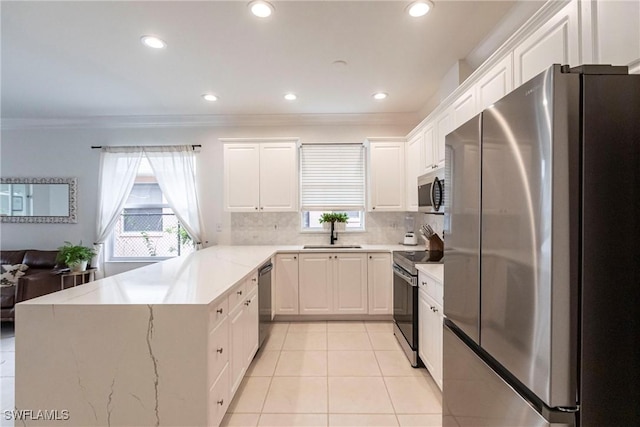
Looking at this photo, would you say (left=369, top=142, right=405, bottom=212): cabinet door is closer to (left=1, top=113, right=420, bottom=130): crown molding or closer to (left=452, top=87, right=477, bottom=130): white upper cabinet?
(left=1, top=113, right=420, bottom=130): crown molding

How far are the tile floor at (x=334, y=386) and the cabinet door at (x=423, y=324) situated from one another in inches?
8.1

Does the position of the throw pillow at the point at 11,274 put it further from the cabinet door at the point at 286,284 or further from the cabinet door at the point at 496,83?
the cabinet door at the point at 496,83

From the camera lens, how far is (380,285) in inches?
143

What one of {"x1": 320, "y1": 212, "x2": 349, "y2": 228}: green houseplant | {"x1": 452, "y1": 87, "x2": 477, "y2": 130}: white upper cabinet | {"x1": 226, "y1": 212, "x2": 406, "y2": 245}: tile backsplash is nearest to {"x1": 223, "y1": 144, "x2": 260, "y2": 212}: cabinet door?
{"x1": 226, "y1": 212, "x2": 406, "y2": 245}: tile backsplash

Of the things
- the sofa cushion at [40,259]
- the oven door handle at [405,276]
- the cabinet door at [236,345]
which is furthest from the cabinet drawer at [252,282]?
the sofa cushion at [40,259]

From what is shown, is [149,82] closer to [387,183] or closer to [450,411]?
[387,183]

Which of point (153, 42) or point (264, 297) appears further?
point (264, 297)

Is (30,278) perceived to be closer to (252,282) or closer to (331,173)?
(252,282)

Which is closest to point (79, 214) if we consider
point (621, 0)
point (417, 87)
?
point (417, 87)

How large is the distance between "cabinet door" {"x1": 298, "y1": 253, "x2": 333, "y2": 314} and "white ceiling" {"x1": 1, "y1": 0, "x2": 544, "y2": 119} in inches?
79.9

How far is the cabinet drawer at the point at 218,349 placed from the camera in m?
1.53

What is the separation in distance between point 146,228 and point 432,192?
411cm

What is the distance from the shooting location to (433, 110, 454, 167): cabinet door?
2564 mm

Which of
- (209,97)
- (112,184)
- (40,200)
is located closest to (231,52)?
(209,97)
